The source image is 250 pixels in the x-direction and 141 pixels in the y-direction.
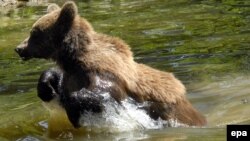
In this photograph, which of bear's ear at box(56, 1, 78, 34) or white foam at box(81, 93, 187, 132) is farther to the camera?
bear's ear at box(56, 1, 78, 34)

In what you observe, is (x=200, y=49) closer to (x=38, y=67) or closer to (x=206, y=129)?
(x=38, y=67)

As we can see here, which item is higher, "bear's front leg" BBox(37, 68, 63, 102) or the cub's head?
the cub's head

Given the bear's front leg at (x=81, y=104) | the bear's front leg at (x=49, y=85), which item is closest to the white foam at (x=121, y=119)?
the bear's front leg at (x=81, y=104)

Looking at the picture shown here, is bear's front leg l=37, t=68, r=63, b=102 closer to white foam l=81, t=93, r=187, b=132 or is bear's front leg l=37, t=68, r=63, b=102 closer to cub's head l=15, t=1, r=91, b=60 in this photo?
cub's head l=15, t=1, r=91, b=60

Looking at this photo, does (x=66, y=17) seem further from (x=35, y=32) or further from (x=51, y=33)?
(x=35, y=32)

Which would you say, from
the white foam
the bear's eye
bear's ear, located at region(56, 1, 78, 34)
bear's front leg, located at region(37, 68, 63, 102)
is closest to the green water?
the white foam

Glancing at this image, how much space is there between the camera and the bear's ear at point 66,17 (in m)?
7.50

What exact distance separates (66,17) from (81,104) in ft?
3.47

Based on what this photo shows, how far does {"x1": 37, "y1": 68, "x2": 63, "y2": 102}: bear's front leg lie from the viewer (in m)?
7.48

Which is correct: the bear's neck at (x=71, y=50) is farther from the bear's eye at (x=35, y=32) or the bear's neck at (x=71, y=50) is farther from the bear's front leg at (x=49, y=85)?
the bear's eye at (x=35, y=32)

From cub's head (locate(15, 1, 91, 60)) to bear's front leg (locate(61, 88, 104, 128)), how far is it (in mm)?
711

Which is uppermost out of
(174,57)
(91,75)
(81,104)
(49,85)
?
(91,75)

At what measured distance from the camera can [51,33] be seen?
7.71 metres

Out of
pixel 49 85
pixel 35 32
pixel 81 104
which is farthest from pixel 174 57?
pixel 81 104
